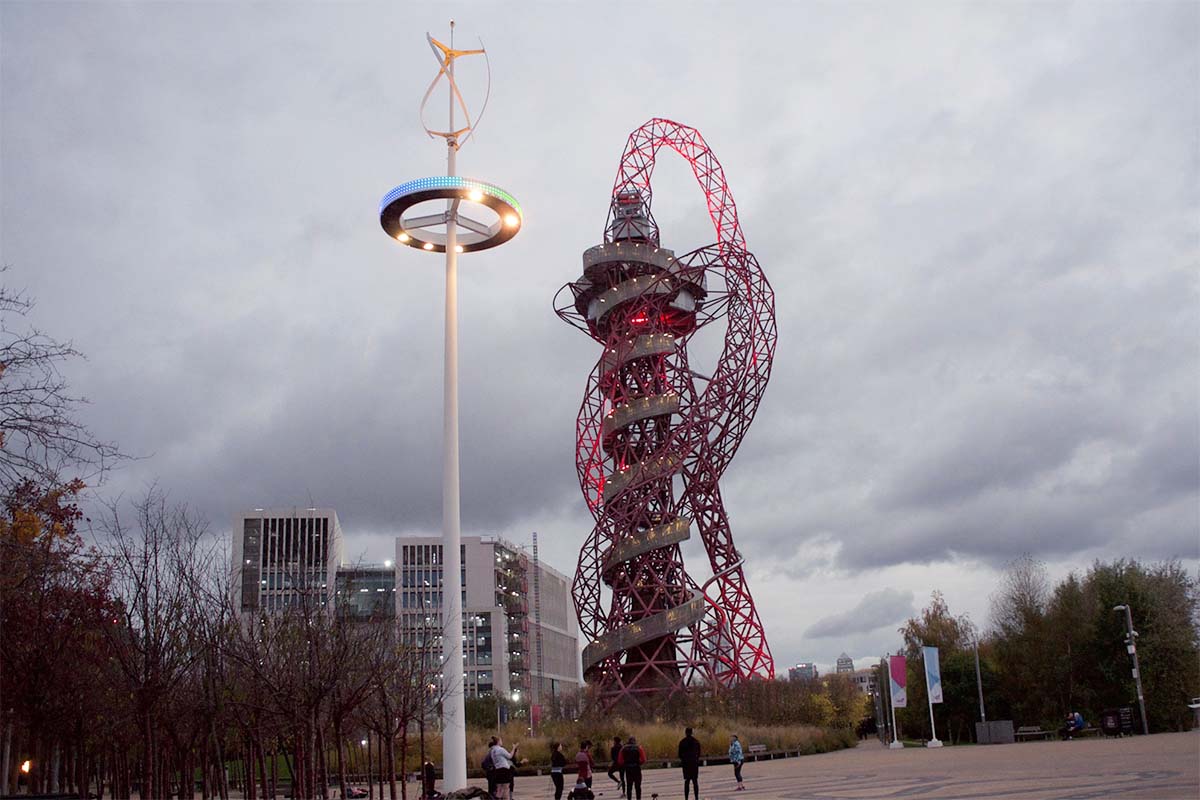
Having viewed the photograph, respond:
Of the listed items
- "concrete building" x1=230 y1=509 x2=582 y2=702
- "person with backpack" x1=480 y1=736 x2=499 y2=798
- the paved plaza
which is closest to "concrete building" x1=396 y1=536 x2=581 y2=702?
"concrete building" x1=230 y1=509 x2=582 y2=702

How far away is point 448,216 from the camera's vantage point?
23.6 metres

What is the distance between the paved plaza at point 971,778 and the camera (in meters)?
15.0

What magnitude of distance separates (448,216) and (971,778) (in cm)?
1554

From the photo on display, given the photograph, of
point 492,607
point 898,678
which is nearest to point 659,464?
point 898,678

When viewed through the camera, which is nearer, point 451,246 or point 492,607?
point 451,246

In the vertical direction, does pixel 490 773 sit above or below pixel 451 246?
below

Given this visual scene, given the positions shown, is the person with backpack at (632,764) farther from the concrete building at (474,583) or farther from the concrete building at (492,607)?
the concrete building at (474,583)

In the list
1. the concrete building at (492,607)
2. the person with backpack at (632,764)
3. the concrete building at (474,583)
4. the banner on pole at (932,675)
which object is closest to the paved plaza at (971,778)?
the person with backpack at (632,764)

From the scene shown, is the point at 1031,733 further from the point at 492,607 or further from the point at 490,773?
the point at 492,607

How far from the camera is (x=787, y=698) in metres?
43.1

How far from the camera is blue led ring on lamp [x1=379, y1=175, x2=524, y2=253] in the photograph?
22.4 m

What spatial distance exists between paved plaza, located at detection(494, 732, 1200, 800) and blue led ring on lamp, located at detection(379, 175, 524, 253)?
40.2 feet

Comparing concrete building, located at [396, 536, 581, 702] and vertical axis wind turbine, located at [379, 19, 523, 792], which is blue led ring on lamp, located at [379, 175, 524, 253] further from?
concrete building, located at [396, 536, 581, 702]

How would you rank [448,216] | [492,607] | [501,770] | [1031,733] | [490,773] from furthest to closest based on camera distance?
[492,607], [1031,733], [448,216], [490,773], [501,770]
